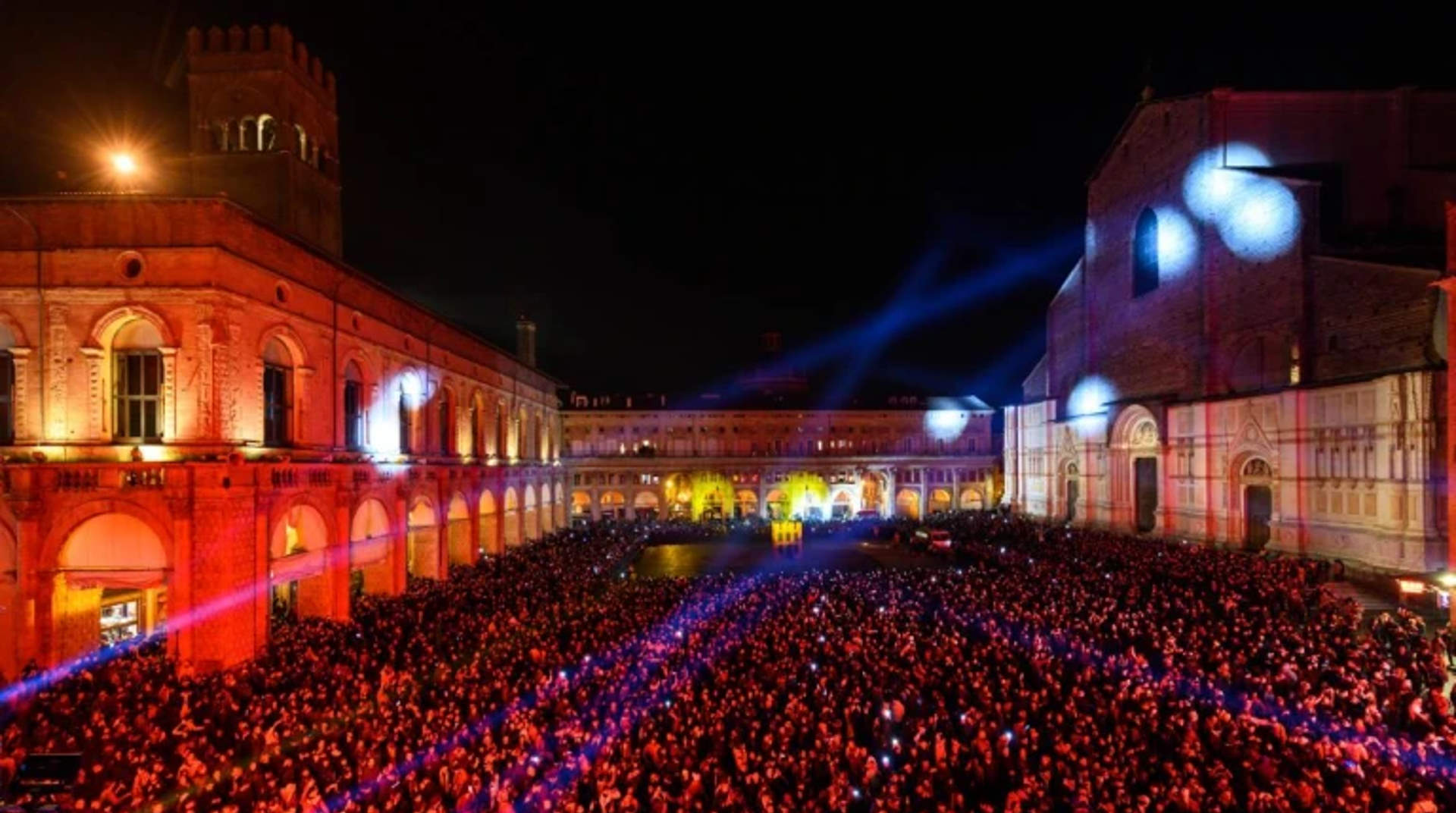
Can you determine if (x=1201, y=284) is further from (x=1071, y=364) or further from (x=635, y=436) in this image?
(x=635, y=436)

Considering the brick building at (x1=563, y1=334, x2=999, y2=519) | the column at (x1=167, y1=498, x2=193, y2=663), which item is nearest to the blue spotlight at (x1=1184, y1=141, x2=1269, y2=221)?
the brick building at (x1=563, y1=334, x2=999, y2=519)

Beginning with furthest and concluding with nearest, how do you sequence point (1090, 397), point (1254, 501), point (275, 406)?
1. point (1090, 397)
2. point (1254, 501)
3. point (275, 406)

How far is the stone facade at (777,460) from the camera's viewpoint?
6794 cm

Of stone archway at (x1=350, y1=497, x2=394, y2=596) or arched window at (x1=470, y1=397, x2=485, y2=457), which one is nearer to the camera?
stone archway at (x1=350, y1=497, x2=394, y2=596)

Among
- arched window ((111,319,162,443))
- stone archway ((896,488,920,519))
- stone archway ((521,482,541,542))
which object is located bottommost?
stone archway ((896,488,920,519))

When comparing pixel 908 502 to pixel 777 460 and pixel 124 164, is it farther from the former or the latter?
pixel 124 164

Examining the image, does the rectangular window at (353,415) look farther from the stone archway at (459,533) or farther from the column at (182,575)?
the stone archway at (459,533)

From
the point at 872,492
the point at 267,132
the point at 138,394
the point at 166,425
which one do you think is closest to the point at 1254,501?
the point at 166,425

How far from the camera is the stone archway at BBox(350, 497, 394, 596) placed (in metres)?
24.8

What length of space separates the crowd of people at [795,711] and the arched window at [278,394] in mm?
4915

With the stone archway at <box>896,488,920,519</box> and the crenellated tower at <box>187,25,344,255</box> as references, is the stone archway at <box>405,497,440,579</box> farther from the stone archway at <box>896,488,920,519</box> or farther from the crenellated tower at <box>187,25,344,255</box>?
the stone archway at <box>896,488,920,519</box>

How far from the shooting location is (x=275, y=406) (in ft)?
68.8

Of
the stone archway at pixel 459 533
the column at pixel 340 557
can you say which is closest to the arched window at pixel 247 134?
the stone archway at pixel 459 533

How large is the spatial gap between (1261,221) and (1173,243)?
16.7 ft
